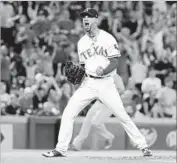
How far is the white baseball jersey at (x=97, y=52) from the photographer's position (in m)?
8.04

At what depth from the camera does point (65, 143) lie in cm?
790

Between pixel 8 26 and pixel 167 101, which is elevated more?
pixel 8 26

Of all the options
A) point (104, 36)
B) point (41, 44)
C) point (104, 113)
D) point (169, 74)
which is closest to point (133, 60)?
point (169, 74)

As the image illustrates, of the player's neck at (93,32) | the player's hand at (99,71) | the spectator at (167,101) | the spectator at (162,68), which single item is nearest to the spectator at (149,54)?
the spectator at (162,68)

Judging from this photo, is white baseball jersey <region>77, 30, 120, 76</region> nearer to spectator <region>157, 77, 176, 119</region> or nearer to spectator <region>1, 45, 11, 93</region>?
spectator <region>157, 77, 176, 119</region>

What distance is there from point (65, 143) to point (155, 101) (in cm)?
457

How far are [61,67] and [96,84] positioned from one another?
549 cm

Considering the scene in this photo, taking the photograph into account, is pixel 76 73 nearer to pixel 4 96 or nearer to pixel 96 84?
pixel 96 84

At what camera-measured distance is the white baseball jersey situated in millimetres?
8039

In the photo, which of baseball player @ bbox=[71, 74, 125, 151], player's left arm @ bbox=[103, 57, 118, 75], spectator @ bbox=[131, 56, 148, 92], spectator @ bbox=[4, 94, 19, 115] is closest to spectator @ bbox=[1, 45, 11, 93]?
spectator @ bbox=[4, 94, 19, 115]

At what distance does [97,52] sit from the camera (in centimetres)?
805

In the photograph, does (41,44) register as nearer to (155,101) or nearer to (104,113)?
(155,101)

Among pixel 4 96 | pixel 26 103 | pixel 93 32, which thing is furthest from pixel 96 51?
pixel 4 96

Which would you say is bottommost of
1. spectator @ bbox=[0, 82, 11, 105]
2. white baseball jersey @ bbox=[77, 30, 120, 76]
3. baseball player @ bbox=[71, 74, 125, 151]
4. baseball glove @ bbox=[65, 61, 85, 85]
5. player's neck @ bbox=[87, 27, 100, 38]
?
baseball player @ bbox=[71, 74, 125, 151]
